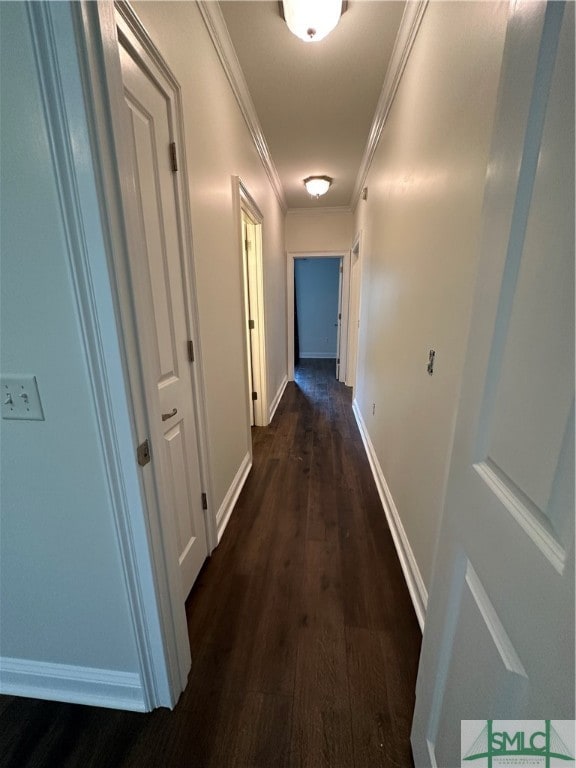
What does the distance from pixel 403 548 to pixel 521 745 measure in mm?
1160

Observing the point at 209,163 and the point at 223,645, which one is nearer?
the point at 223,645

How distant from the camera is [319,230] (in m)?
4.57

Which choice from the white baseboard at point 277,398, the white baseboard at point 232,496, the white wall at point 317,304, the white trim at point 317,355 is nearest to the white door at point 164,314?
the white baseboard at point 232,496

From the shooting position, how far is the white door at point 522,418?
0.40 metres

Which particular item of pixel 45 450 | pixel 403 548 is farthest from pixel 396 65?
pixel 403 548

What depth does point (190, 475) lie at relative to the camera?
1394mm

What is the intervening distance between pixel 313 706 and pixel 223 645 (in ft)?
1.31

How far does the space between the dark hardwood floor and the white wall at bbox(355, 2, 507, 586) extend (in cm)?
31

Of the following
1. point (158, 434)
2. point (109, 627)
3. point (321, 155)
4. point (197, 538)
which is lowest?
point (197, 538)

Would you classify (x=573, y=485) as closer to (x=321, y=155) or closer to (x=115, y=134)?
(x=115, y=134)

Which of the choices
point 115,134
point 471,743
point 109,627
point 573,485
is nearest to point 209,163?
point 115,134

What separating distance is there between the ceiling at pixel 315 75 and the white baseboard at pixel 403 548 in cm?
259

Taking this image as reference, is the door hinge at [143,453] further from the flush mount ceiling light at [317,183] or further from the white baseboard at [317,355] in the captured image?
the white baseboard at [317,355]

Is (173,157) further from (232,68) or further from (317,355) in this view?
(317,355)
